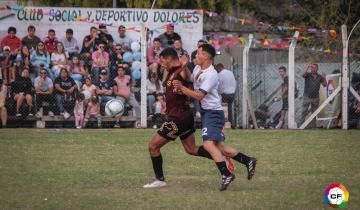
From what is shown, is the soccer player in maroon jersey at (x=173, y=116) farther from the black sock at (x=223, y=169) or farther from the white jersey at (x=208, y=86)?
the black sock at (x=223, y=169)

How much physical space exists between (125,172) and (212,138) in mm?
2200

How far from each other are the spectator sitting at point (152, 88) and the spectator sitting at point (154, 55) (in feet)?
0.58

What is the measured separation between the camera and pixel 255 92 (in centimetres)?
2258

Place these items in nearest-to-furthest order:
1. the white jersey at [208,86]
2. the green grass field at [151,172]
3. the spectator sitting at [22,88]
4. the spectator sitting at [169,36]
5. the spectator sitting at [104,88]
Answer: the green grass field at [151,172]
the white jersey at [208,86]
the spectator sitting at [22,88]
the spectator sitting at [104,88]
the spectator sitting at [169,36]

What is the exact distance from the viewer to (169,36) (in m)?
21.8

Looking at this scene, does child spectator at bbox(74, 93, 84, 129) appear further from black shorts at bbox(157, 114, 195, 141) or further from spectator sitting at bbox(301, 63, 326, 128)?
black shorts at bbox(157, 114, 195, 141)

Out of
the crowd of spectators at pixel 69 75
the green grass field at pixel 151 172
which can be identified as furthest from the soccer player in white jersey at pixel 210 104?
the crowd of spectators at pixel 69 75

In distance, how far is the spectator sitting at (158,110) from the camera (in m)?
21.4

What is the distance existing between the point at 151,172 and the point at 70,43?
9.38m

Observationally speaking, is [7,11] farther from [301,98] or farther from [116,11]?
[301,98]

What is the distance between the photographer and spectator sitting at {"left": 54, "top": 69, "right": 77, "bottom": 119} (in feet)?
69.1

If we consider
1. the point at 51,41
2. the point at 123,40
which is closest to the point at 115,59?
the point at 123,40

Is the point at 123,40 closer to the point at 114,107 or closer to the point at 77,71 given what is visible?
the point at 77,71

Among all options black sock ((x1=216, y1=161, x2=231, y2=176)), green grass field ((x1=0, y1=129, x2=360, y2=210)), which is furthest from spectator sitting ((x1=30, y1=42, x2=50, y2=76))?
black sock ((x1=216, y1=161, x2=231, y2=176))
